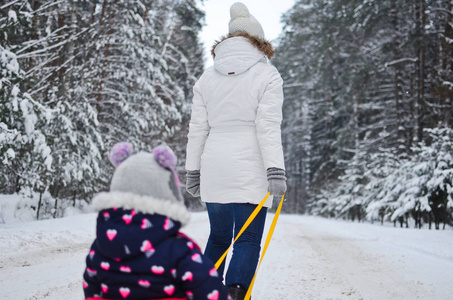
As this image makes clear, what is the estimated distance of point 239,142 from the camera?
2736 mm

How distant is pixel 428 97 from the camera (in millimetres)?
15992

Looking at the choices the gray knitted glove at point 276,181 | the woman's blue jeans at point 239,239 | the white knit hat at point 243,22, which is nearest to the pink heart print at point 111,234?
the woman's blue jeans at point 239,239

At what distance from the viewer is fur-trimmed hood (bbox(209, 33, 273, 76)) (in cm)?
279

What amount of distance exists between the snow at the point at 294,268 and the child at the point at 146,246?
1915 mm

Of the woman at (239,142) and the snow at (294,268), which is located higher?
the woman at (239,142)

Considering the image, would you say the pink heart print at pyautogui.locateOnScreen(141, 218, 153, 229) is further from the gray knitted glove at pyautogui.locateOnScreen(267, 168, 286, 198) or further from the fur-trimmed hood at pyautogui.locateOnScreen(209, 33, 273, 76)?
the fur-trimmed hood at pyautogui.locateOnScreen(209, 33, 273, 76)

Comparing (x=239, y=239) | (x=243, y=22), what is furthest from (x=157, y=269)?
(x=243, y=22)

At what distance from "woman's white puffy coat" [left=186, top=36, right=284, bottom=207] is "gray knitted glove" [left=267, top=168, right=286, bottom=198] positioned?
0.04 metres

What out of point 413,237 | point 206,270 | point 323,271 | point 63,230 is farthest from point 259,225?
point 413,237

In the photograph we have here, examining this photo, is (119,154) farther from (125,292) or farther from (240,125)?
(240,125)

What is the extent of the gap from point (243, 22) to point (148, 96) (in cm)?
1025

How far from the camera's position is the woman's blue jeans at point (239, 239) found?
97.5 inches

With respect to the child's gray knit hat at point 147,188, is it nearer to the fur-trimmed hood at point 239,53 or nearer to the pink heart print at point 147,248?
the pink heart print at point 147,248

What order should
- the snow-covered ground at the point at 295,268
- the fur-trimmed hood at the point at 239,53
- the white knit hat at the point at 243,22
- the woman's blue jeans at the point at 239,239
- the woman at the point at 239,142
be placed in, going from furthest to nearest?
1. the snow-covered ground at the point at 295,268
2. the white knit hat at the point at 243,22
3. the fur-trimmed hood at the point at 239,53
4. the woman at the point at 239,142
5. the woman's blue jeans at the point at 239,239
